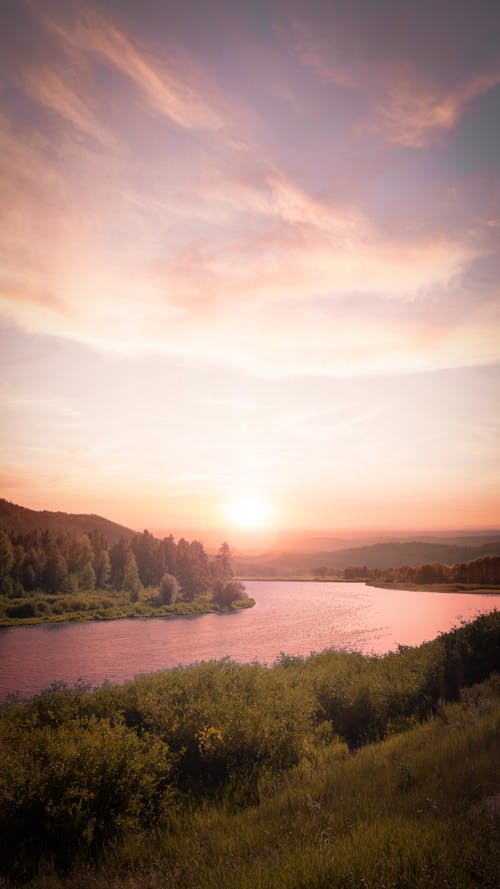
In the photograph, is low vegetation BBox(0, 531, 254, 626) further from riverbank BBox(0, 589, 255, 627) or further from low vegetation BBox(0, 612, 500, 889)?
low vegetation BBox(0, 612, 500, 889)

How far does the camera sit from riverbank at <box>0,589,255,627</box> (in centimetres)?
6894

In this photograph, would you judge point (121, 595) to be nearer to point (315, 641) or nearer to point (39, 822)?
point (315, 641)

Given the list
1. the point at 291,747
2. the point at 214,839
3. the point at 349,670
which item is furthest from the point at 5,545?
the point at 214,839

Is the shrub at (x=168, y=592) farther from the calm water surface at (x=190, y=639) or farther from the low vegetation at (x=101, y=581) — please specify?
the calm water surface at (x=190, y=639)

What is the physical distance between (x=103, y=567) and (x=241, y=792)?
95.6 meters

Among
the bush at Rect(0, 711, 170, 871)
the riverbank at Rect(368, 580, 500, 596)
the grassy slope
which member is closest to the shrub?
the riverbank at Rect(368, 580, 500, 596)

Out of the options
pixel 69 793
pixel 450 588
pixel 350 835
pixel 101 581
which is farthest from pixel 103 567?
pixel 350 835

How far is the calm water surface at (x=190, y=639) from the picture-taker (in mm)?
38562

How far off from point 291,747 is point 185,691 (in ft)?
17.9

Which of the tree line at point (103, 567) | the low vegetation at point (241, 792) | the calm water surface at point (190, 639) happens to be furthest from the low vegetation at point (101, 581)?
the low vegetation at point (241, 792)

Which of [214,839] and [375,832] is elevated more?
[375,832]

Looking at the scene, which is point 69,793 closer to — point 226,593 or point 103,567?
point 226,593

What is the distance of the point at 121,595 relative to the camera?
91562 millimetres

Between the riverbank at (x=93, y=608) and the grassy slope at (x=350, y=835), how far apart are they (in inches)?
2456
